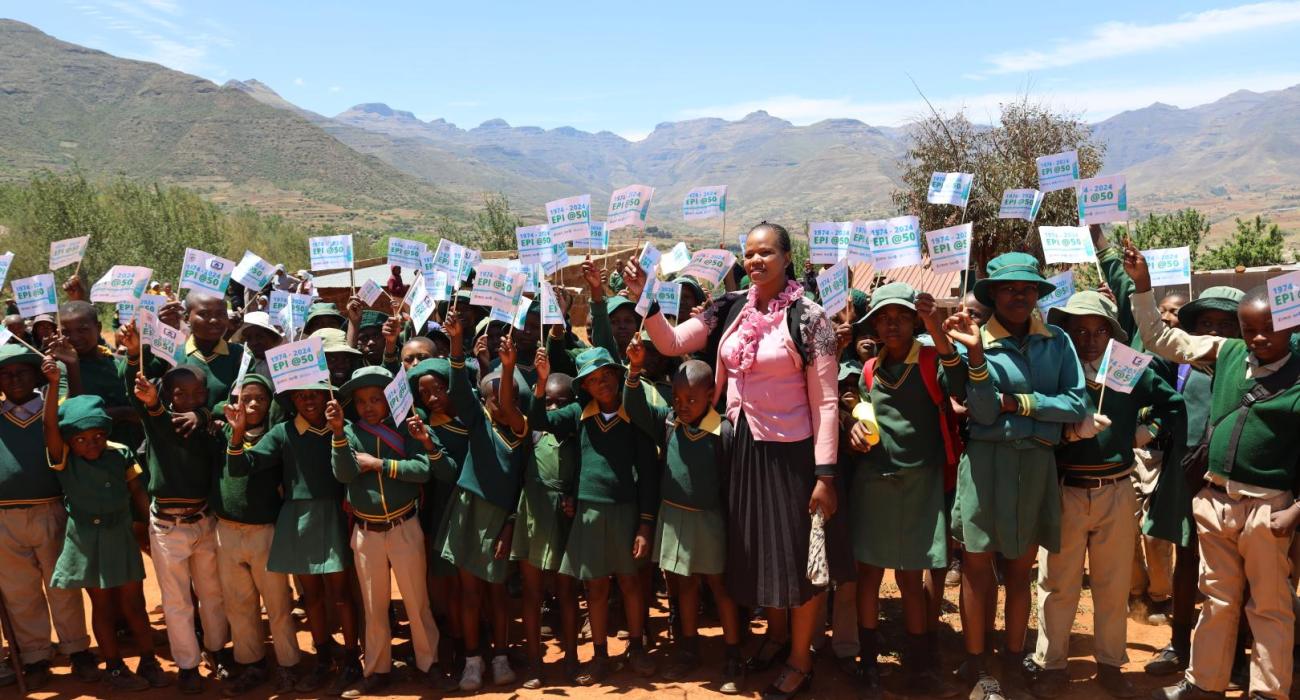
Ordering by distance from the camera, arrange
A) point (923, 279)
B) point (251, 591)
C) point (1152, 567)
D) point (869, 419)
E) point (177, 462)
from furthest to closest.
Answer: point (923, 279) < point (1152, 567) < point (251, 591) < point (177, 462) < point (869, 419)

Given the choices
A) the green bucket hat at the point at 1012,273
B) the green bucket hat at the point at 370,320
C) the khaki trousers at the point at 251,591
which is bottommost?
the khaki trousers at the point at 251,591

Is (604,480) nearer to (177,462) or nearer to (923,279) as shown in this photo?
(177,462)

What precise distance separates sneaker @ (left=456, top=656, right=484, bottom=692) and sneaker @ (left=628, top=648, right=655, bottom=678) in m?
0.91

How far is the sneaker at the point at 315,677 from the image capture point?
536cm

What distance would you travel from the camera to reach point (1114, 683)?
16.7 feet

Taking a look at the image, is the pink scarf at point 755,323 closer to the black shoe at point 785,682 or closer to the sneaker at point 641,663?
the black shoe at point 785,682

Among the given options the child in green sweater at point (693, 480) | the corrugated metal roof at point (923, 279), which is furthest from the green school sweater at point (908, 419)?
the corrugated metal roof at point (923, 279)

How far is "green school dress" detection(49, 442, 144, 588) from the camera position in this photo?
17.1 feet

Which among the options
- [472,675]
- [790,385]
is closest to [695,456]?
[790,385]

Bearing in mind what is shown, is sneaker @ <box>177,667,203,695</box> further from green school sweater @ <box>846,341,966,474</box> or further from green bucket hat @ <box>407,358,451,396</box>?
green school sweater @ <box>846,341,966,474</box>

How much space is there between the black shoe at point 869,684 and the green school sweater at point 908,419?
1.23m

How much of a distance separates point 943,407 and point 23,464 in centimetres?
542

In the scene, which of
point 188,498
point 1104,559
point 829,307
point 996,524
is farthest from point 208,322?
point 1104,559

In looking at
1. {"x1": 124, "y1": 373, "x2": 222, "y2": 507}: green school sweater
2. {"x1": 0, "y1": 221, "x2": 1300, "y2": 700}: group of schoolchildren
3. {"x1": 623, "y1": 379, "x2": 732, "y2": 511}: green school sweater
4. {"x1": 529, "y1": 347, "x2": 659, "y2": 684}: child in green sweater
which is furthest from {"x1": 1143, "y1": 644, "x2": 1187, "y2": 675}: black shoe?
{"x1": 124, "y1": 373, "x2": 222, "y2": 507}: green school sweater
